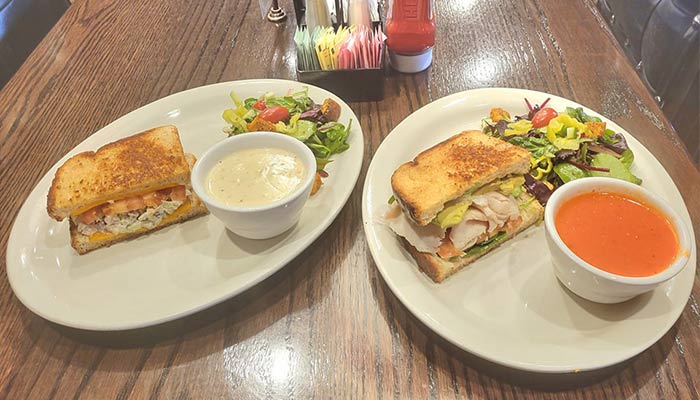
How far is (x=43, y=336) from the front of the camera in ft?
4.61

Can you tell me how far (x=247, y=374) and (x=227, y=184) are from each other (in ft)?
1.91

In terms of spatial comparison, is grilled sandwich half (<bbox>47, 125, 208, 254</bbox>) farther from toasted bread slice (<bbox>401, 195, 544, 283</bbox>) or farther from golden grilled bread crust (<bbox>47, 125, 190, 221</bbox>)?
toasted bread slice (<bbox>401, 195, 544, 283</bbox>)

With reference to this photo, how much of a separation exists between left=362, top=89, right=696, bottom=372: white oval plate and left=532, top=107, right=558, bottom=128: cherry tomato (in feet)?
1.05

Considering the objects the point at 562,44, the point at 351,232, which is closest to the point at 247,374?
the point at 351,232

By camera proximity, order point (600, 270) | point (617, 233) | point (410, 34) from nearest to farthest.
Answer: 1. point (600, 270)
2. point (617, 233)
3. point (410, 34)

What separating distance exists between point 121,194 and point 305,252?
2.17 feet

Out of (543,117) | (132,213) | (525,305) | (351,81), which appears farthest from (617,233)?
(132,213)

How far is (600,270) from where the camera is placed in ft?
3.95

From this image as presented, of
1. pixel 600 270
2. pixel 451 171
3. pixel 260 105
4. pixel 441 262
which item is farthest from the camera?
pixel 260 105

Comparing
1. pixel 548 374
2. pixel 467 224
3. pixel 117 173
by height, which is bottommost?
pixel 548 374

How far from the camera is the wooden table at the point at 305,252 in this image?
1.26 m

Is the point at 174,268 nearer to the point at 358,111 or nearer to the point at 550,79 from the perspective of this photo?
the point at 358,111

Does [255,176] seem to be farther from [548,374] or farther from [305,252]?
[548,374]

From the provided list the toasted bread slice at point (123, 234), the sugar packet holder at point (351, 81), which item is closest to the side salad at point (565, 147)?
the sugar packet holder at point (351, 81)
